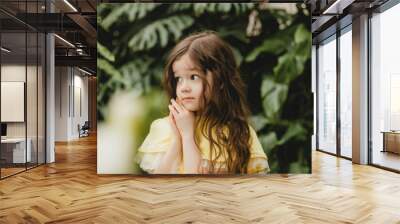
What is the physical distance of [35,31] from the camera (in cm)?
798

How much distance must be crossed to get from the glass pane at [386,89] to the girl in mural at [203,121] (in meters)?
2.86

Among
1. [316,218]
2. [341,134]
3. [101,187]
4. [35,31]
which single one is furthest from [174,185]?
[341,134]

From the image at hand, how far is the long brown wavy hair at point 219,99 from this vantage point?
655cm

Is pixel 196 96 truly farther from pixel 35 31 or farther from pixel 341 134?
pixel 341 134

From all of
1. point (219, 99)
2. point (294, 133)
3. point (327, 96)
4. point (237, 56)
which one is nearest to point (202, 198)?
point (219, 99)

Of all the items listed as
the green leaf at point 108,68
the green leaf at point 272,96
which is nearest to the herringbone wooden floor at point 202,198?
the green leaf at point 272,96

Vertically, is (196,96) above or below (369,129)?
above

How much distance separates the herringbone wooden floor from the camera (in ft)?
13.8

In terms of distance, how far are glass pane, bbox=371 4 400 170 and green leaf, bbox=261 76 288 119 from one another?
239cm

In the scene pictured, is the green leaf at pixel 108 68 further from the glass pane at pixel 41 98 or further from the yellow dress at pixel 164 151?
the glass pane at pixel 41 98

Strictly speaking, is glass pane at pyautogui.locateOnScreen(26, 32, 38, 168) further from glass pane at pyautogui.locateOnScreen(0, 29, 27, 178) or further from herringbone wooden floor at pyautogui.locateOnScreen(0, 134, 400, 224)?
herringbone wooden floor at pyautogui.locateOnScreen(0, 134, 400, 224)

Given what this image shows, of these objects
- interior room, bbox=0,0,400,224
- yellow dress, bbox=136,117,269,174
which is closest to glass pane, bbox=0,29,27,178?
interior room, bbox=0,0,400,224

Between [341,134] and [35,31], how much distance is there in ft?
24.7

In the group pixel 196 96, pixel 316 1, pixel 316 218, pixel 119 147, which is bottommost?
pixel 316 218
